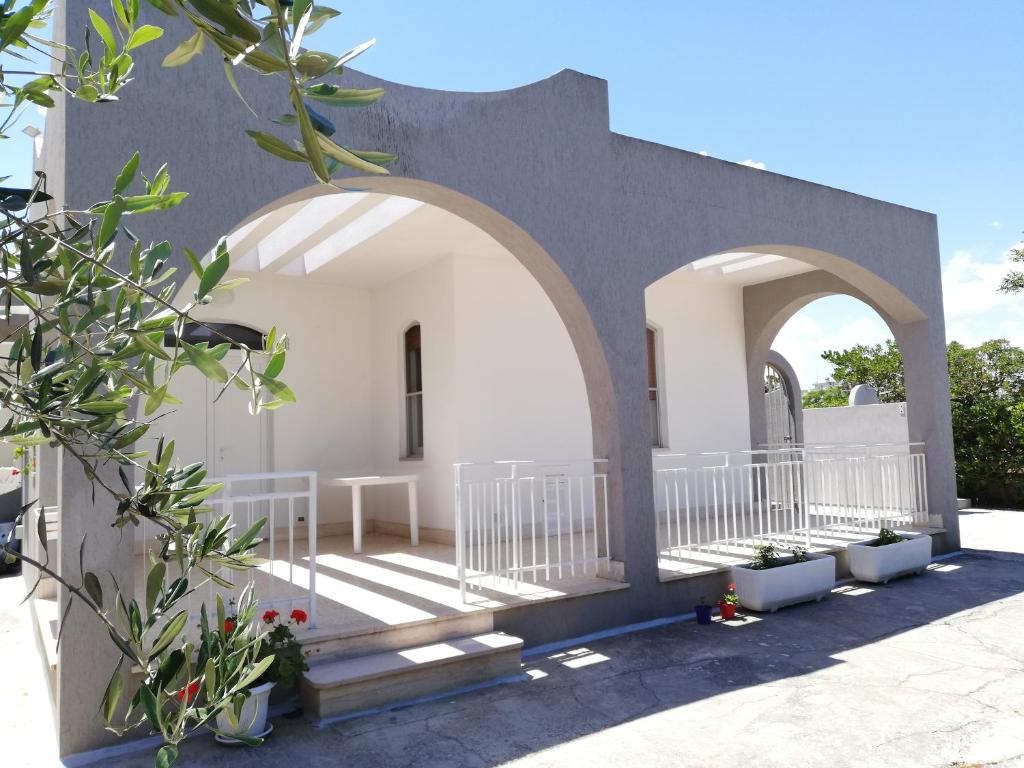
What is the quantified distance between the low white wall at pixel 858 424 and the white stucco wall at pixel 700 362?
12.4 ft

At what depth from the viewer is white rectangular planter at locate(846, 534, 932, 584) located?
23.0 ft

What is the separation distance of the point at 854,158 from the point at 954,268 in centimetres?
15367

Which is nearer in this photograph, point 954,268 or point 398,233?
point 398,233

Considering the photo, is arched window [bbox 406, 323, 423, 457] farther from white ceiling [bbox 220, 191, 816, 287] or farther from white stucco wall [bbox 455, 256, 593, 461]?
white stucco wall [bbox 455, 256, 593, 461]

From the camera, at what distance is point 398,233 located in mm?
7383

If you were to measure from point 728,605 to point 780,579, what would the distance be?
19.9 inches

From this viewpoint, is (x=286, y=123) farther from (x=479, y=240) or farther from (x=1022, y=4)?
(x=1022, y=4)

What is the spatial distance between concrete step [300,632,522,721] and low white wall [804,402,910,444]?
32.4ft

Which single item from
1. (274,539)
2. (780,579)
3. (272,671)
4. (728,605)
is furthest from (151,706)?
(274,539)

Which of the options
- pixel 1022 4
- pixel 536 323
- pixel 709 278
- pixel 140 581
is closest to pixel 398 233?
pixel 536 323

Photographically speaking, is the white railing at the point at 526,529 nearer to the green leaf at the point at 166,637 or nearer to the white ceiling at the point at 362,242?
the white ceiling at the point at 362,242

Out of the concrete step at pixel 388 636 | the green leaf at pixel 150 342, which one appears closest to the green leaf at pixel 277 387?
the green leaf at pixel 150 342

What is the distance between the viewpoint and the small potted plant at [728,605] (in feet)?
19.6

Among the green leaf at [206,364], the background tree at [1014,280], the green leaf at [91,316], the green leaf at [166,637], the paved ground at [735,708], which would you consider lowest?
the paved ground at [735,708]
